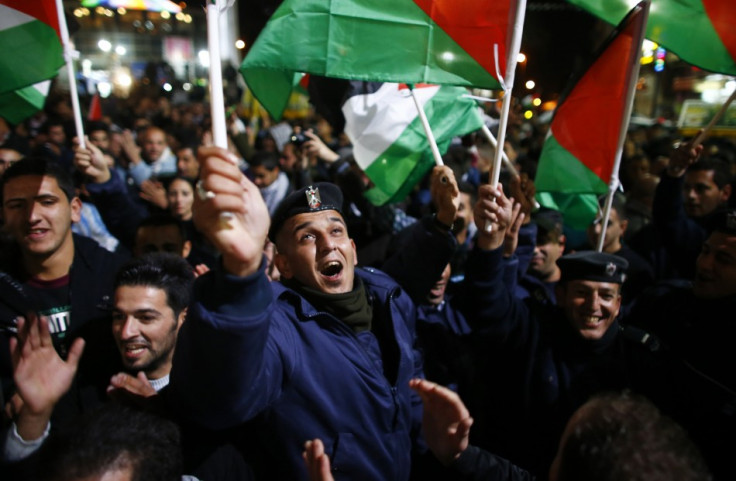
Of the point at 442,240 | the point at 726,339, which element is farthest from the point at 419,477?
the point at 726,339

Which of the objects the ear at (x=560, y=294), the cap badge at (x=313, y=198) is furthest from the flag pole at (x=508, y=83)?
the cap badge at (x=313, y=198)

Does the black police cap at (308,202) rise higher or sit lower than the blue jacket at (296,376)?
higher

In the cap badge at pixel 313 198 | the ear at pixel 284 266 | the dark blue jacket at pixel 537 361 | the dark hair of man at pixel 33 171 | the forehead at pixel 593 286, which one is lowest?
the dark blue jacket at pixel 537 361

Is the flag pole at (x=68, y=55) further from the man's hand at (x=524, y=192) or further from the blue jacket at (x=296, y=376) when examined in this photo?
the man's hand at (x=524, y=192)

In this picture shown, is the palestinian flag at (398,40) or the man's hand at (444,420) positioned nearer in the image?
the man's hand at (444,420)

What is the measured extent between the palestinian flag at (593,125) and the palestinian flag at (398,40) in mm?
842

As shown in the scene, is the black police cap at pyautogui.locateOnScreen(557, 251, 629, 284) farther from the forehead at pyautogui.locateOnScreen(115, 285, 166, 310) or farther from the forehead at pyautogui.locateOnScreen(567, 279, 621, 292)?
the forehead at pyautogui.locateOnScreen(115, 285, 166, 310)

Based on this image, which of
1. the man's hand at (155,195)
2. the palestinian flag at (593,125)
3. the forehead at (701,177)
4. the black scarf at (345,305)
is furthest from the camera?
the man's hand at (155,195)

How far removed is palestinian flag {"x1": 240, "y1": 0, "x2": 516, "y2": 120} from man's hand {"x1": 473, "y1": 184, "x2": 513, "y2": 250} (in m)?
0.50

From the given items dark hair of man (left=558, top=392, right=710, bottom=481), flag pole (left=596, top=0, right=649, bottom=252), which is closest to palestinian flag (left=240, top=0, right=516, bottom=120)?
flag pole (left=596, top=0, right=649, bottom=252)

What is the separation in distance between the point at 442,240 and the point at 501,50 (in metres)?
0.90

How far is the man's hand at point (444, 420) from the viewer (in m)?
1.52

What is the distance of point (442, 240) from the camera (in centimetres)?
235

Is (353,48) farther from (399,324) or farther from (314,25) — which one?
(399,324)
